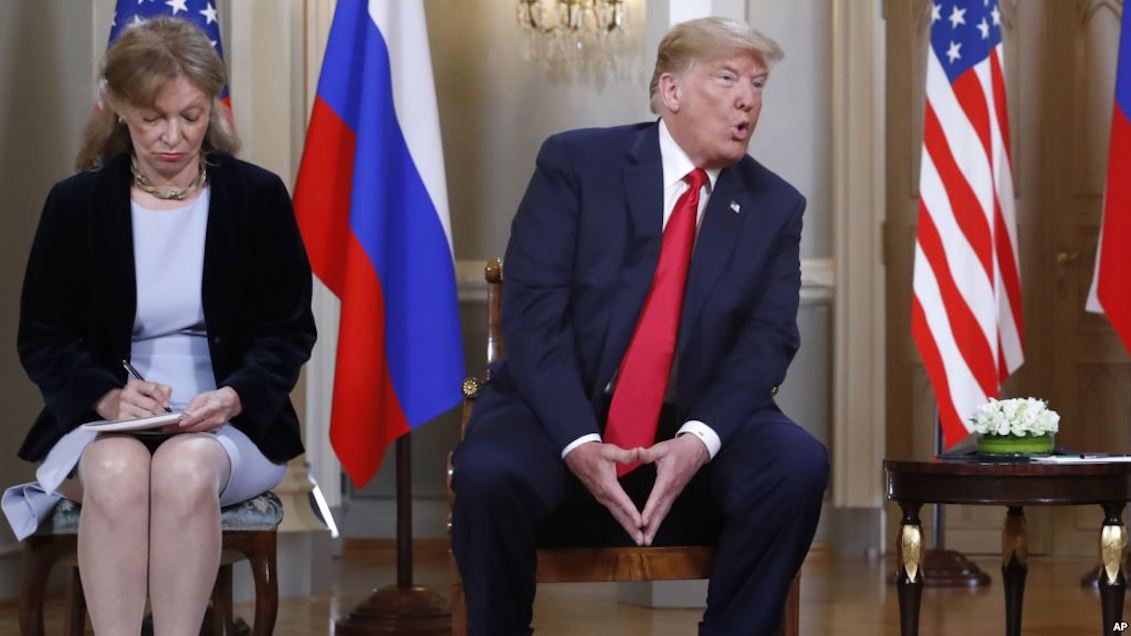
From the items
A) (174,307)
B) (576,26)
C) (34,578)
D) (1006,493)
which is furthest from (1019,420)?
(576,26)

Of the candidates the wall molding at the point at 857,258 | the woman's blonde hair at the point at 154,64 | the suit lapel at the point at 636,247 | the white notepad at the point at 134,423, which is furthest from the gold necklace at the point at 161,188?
the wall molding at the point at 857,258

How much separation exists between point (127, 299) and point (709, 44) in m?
1.16

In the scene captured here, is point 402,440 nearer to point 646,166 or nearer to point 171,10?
point 171,10

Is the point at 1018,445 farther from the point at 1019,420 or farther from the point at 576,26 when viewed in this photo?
the point at 576,26

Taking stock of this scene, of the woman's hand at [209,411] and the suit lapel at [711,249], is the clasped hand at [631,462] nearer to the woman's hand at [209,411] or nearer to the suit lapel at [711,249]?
the suit lapel at [711,249]

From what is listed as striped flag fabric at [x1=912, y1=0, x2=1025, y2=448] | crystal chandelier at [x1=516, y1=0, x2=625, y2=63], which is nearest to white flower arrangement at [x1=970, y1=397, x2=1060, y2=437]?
striped flag fabric at [x1=912, y1=0, x2=1025, y2=448]

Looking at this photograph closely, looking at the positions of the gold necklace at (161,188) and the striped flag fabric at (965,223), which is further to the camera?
the striped flag fabric at (965,223)

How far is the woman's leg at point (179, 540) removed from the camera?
2.57 m

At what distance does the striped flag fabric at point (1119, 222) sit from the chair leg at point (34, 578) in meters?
3.57

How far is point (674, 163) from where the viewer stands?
294 cm

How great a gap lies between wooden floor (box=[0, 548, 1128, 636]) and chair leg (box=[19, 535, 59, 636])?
116 centimetres

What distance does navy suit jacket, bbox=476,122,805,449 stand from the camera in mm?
2797

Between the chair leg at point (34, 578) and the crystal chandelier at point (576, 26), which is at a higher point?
the crystal chandelier at point (576, 26)

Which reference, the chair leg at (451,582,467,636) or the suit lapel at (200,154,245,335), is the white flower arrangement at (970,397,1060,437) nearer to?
the chair leg at (451,582,467,636)
